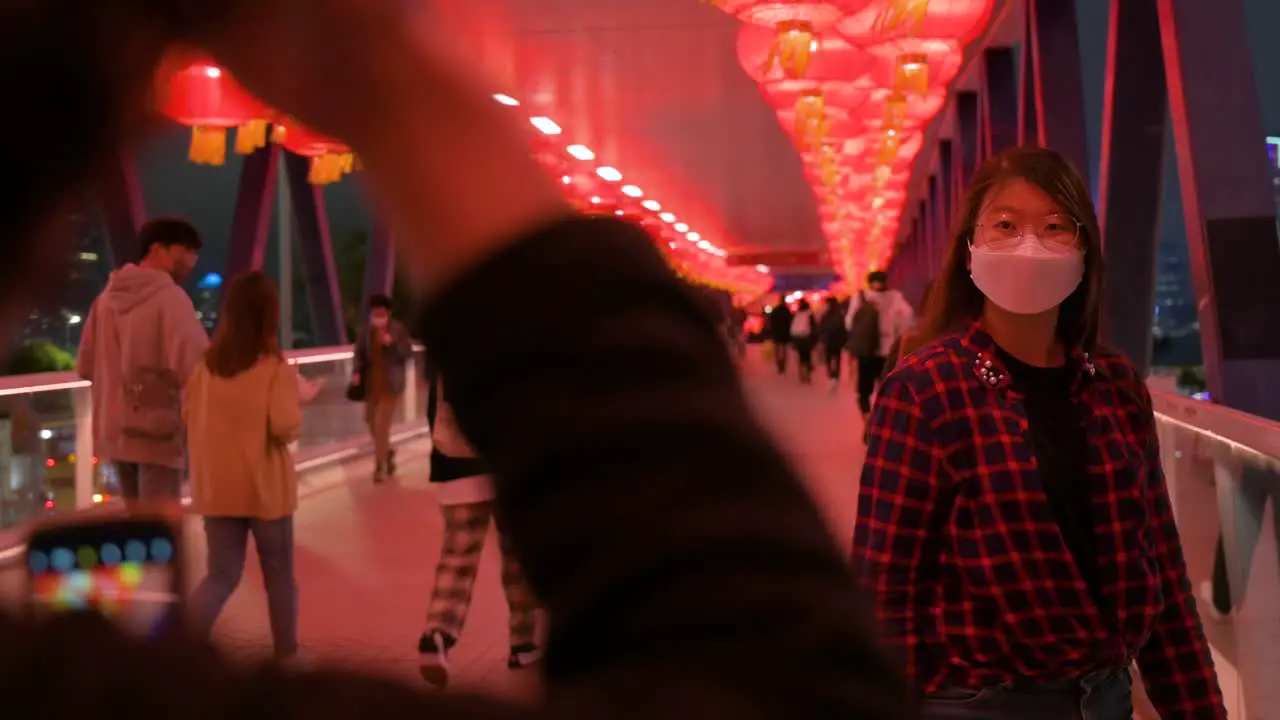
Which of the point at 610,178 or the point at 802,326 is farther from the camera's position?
the point at 802,326

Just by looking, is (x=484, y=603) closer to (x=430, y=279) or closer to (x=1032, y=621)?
(x=1032, y=621)

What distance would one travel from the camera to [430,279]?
42cm

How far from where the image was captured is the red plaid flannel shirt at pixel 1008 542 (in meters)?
2.00

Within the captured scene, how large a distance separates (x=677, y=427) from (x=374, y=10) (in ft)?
0.52

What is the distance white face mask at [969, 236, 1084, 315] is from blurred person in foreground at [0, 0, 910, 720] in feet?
6.49

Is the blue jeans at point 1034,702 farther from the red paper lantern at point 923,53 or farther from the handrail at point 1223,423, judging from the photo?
the red paper lantern at point 923,53

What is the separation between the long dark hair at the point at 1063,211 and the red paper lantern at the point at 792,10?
390 cm

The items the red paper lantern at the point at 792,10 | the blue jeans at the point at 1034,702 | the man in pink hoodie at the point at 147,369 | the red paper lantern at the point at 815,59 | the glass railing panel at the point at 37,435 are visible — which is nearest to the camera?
the blue jeans at the point at 1034,702

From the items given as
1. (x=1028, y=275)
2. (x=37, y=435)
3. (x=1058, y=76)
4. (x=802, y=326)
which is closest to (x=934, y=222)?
(x=802, y=326)

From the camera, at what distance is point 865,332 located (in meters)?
12.2

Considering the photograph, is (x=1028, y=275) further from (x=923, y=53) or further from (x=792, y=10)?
(x=923, y=53)

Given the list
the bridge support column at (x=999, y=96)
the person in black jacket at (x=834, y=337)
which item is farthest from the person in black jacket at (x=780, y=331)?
the bridge support column at (x=999, y=96)

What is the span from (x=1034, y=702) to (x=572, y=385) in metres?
1.75

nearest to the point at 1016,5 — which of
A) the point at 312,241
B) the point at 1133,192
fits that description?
the point at 1133,192
